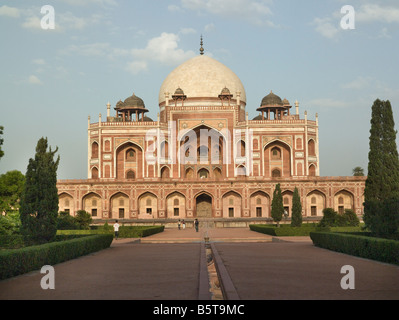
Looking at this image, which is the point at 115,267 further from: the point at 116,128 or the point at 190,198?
the point at 116,128

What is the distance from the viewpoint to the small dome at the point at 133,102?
51.7m

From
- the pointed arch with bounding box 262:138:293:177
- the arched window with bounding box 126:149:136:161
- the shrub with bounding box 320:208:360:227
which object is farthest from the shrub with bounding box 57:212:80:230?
the pointed arch with bounding box 262:138:293:177

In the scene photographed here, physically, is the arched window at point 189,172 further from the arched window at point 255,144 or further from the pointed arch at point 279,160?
the pointed arch at point 279,160

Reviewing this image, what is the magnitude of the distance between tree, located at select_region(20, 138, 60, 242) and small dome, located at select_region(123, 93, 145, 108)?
3597cm

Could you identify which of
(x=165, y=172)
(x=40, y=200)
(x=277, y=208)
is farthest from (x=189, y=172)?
(x=40, y=200)

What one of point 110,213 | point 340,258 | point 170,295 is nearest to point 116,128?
point 110,213

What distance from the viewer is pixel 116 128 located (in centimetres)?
4912

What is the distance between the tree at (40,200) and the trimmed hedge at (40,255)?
114 cm

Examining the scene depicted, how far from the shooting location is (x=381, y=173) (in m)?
16.7

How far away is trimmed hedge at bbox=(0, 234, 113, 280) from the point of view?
10.5m

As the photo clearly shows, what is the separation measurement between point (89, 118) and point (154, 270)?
40.9 metres

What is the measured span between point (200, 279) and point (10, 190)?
34.3m

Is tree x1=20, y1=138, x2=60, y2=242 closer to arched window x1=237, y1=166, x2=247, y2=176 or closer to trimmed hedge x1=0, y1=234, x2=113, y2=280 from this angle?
trimmed hedge x1=0, y1=234, x2=113, y2=280

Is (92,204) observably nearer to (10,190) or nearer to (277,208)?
(10,190)
